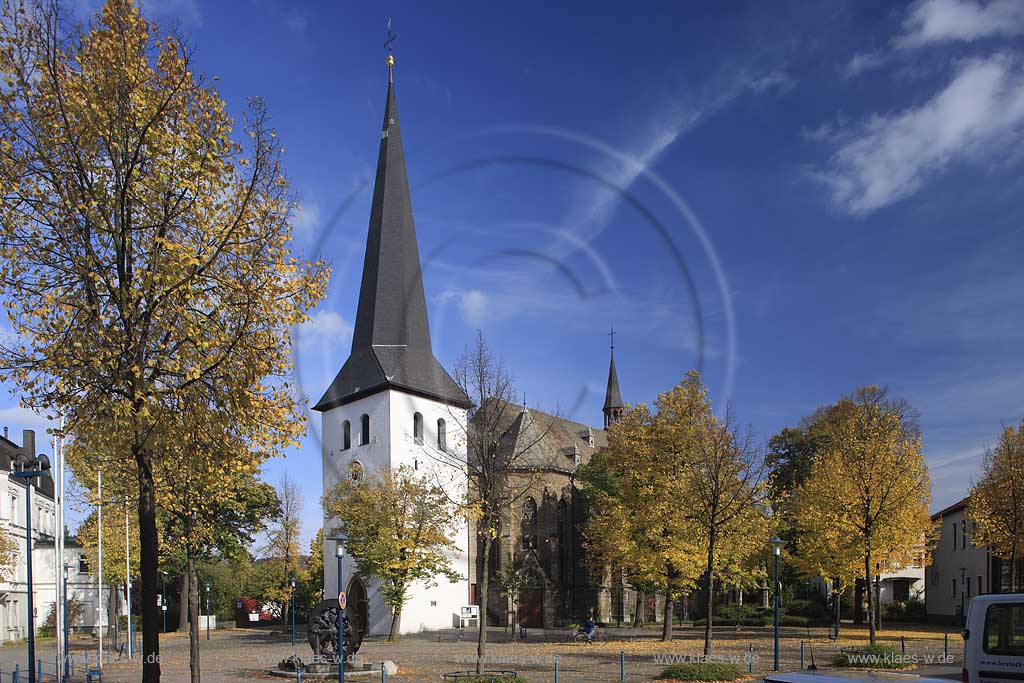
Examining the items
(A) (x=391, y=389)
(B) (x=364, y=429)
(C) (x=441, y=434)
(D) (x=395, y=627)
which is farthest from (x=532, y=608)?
(A) (x=391, y=389)

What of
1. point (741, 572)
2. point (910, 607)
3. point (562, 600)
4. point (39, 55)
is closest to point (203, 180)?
point (39, 55)

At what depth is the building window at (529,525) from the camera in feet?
208

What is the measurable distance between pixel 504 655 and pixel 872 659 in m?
14.3

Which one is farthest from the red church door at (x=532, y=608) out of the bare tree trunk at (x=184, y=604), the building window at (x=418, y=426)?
the bare tree trunk at (x=184, y=604)

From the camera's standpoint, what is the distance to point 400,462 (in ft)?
170

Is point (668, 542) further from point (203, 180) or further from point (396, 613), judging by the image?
point (203, 180)

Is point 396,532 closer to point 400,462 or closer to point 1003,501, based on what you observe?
point 400,462

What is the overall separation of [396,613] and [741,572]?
18940 mm

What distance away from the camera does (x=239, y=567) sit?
2670 inches

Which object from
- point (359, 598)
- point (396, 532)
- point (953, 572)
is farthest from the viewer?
point (953, 572)

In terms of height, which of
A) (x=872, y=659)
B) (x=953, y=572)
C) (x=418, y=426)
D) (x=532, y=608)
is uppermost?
(x=418, y=426)

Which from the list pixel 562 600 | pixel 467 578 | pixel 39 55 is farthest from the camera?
pixel 562 600

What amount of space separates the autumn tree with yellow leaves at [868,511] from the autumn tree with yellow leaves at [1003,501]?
2554 mm

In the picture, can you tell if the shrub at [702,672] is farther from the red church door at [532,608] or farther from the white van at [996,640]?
the red church door at [532,608]
